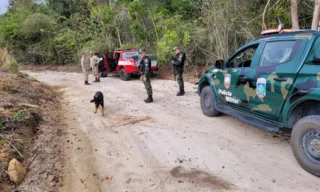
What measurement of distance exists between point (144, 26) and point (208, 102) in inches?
508

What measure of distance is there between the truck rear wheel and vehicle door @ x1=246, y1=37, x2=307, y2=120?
50 centimetres

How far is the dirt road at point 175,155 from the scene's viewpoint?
11.7ft

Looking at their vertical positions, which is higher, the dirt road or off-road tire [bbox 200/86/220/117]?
off-road tire [bbox 200/86/220/117]

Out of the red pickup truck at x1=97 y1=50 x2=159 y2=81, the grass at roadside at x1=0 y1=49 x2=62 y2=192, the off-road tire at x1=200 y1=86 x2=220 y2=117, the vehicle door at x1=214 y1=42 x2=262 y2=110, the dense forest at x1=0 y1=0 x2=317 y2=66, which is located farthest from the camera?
the red pickup truck at x1=97 y1=50 x2=159 y2=81

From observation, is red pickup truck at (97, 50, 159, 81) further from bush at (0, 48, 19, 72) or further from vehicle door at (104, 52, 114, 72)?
bush at (0, 48, 19, 72)

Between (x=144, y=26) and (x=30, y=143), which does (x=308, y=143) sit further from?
(x=144, y=26)

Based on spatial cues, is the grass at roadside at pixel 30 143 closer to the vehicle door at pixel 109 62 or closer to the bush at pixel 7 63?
the bush at pixel 7 63

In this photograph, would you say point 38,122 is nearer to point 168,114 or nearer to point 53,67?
point 168,114

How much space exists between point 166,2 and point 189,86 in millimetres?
9589

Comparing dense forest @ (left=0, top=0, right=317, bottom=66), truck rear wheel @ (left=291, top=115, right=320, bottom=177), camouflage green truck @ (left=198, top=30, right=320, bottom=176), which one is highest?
dense forest @ (left=0, top=0, right=317, bottom=66)

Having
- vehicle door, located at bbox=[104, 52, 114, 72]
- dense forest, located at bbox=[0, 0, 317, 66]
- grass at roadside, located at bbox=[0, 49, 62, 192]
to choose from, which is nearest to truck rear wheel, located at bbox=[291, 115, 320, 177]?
grass at roadside, located at bbox=[0, 49, 62, 192]

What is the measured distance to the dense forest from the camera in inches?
463

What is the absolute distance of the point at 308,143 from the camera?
11.9 ft

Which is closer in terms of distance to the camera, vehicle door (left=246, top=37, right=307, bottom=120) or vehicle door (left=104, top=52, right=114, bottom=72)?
vehicle door (left=246, top=37, right=307, bottom=120)
